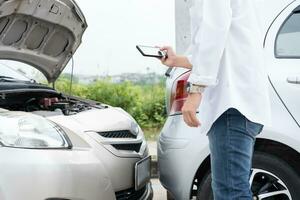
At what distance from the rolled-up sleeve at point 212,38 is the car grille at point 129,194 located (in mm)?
1236

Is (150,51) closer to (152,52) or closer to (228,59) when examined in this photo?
(152,52)

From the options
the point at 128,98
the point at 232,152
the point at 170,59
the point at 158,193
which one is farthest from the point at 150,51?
the point at 128,98

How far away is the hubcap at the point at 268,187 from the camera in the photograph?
10.1 ft

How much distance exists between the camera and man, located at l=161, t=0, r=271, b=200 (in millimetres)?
2035

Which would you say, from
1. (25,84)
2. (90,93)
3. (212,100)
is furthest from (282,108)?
(90,93)

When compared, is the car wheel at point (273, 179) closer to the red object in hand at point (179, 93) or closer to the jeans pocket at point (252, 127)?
the red object in hand at point (179, 93)

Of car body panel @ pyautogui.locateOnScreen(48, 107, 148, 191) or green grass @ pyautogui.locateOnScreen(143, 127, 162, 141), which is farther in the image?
green grass @ pyautogui.locateOnScreen(143, 127, 162, 141)

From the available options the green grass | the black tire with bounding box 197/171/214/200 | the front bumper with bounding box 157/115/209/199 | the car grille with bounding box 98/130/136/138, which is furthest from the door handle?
the green grass

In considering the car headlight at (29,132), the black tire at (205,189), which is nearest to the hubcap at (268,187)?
the black tire at (205,189)

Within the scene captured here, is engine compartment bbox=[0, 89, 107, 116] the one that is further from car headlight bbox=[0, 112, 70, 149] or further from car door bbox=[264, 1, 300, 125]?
car door bbox=[264, 1, 300, 125]

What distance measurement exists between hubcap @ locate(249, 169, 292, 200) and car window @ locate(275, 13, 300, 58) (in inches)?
27.9

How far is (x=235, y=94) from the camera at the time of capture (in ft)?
6.83

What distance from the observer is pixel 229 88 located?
6.81 ft

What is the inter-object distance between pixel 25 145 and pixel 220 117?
3.54 ft
